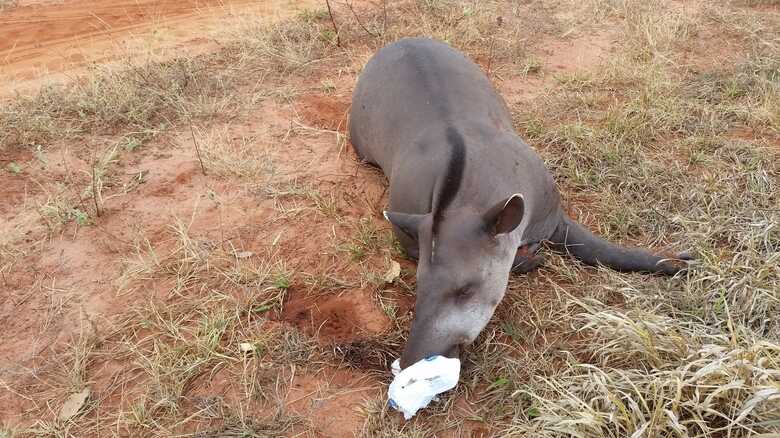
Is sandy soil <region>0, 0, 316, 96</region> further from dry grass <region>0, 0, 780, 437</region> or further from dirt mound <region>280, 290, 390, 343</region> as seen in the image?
dirt mound <region>280, 290, 390, 343</region>

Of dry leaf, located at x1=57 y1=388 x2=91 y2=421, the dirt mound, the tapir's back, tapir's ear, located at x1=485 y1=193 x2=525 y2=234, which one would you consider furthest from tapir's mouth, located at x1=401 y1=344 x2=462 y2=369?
dry leaf, located at x1=57 y1=388 x2=91 y2=421

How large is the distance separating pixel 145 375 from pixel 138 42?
6.38m

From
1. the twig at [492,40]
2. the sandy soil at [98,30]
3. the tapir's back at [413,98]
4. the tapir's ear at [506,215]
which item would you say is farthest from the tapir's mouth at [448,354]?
the sandy soil at [98,30]

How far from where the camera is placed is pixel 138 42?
28.3 ft

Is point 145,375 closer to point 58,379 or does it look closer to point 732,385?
point 58,379

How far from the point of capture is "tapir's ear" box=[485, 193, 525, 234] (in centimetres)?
332

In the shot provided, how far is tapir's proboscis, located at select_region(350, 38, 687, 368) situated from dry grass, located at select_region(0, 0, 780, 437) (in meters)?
0.28

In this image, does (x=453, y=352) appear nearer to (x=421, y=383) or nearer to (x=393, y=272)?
(x=421, y=383)

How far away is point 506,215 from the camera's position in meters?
3.42

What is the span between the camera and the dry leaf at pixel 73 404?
350 centimetres

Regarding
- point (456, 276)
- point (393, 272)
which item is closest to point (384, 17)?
point (393, 272)

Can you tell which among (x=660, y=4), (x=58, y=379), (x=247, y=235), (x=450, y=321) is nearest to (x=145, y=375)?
(x=58, y=379)

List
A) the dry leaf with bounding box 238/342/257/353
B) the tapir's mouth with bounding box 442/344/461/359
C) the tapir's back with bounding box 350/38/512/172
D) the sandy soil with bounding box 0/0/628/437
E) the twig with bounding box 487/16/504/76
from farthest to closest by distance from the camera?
the twig with bounding box 487/16/504/76 < the tapir's back with bounding box 350/38/512/172 < the dry leaf with bounding box 238/342/257/353 < the sandy soil with bounding box 0/0/628/437 < the tapir's mouth with bounding box 442/344/461/359

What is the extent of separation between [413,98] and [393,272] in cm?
148
